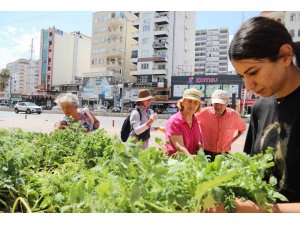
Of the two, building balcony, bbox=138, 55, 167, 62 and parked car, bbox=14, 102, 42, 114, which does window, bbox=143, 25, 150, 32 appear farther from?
parked car, bbox=14, 102, 42, 114

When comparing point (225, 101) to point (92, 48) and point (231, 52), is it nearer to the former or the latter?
point (231, 52)

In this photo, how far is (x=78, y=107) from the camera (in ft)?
10.8

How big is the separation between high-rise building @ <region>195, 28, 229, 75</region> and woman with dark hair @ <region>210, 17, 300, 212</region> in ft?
315

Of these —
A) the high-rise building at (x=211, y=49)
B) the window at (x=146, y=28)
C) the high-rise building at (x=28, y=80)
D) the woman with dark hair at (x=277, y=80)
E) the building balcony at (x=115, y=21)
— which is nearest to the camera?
the woman with dark hair at (x=277, y=80)

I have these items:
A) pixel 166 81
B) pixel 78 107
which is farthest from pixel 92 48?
pixel 78 107

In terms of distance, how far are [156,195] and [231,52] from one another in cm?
61

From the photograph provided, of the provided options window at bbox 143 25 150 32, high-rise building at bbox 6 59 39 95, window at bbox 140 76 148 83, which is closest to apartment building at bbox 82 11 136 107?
window at bbox 140 76 148 83

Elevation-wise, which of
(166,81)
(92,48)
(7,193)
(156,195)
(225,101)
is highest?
(92,48)

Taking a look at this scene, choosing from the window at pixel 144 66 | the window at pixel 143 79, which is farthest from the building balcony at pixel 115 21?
the window at pixel 143 79

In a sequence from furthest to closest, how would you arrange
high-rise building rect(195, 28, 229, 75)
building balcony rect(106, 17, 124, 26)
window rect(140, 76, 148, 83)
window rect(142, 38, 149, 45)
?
high-rise building rect(195, 28, 229, 75)
building balcony rect(106, 17, 124, 26)
window rect(142, 38, 149, 45)
window rect(140, 76, 148, 83)

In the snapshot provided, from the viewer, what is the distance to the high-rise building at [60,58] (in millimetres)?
50203

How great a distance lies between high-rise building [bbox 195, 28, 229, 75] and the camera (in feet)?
315

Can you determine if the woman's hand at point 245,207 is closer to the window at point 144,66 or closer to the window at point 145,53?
the window at point 144,66

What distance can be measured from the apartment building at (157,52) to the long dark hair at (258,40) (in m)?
35.8
